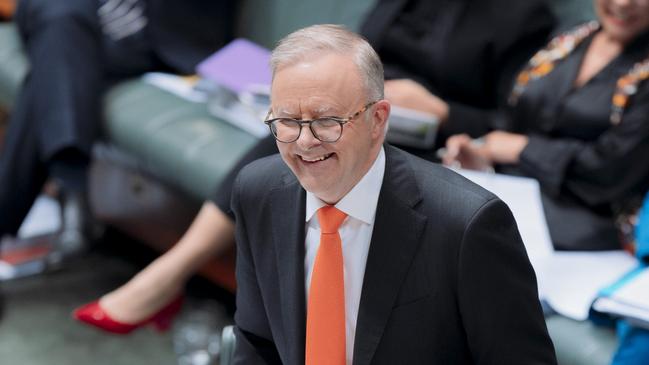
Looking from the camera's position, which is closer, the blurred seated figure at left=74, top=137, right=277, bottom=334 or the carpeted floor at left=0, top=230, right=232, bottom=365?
the blurred seated figure at left=74, top=137, right=277, bottom=334

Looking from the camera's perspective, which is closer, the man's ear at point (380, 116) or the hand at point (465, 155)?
the man's ear at point (380, 116)

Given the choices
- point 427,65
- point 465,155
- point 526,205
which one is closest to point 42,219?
point 427,65

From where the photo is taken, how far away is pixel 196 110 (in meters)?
2.85

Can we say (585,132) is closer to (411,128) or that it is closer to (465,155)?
(465,155)

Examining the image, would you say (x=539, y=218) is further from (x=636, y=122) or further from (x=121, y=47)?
(x=121, y=47)

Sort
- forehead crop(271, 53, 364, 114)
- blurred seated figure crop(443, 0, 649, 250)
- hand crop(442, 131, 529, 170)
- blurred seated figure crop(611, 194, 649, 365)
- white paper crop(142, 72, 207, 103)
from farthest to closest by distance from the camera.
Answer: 1. white paper crop(142, 72, 207, 103)
2. hand crop(442, 131, 529, 170)
3. blurred seated figure crop(443, 0, 649, 250)
4. blurred seated figure crop(611, 194, 649, 365)
5. forehead crop(271, 53, 364, 114)

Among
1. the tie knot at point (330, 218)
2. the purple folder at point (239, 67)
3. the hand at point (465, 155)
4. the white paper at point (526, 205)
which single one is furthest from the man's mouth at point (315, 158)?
the purple folder at point (239, 67)

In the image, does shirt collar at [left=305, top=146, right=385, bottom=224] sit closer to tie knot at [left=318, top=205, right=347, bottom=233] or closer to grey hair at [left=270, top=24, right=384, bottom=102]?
tie knot at [left=318, top=205, right=347, bottom=233]

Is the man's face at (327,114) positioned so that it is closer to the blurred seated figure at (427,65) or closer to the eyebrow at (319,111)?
the eyebrow at (319,111)

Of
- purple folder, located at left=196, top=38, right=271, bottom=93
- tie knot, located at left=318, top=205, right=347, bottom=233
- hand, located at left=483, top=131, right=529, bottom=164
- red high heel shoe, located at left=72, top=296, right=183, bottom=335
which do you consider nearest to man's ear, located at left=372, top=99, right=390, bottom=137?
tie knot, located at left=318, top=205, right=347, bottom=233

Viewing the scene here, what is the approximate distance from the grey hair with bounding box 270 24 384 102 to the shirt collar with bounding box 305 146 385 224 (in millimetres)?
137

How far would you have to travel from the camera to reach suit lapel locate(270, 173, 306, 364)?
1.42 metres

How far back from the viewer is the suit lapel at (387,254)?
1347 mm

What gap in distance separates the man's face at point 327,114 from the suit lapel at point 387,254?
6 cm
